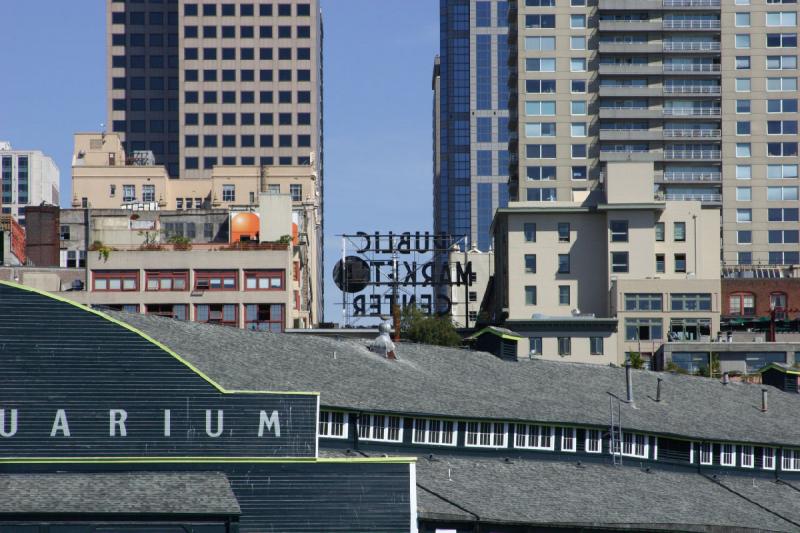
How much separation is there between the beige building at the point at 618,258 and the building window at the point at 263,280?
23.9 metres

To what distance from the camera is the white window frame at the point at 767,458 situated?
325ft

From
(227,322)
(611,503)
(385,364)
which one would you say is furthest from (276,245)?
(611,503)

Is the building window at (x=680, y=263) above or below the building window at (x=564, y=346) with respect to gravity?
above

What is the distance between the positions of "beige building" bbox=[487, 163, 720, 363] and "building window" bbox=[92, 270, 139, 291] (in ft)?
118

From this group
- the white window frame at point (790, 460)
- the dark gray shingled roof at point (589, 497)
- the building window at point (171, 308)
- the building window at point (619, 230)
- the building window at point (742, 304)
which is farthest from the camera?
the building window at point (742, 304)

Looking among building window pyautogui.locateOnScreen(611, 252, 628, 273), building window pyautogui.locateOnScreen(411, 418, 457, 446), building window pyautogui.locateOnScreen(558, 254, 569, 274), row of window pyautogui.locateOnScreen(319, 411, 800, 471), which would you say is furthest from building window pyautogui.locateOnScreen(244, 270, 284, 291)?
building window pyautogui.locateOnScreen(411, 418, 457, 446)

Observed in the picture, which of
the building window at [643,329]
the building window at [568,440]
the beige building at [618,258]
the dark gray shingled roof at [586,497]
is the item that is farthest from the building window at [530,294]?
the building window at [568,440]

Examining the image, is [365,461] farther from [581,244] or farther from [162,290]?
[581,244]

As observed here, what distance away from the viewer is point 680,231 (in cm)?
16475

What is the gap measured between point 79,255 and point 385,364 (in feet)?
280

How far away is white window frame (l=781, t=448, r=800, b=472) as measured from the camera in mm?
100375

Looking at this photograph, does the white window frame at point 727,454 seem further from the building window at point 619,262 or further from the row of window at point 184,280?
the building window at point 619,262

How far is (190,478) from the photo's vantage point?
70938 mm

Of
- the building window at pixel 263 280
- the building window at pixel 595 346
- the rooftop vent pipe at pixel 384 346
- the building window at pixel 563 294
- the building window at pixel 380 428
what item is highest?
Result: the building window at pixel 263 280
